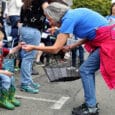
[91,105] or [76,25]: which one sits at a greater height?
[76,25]

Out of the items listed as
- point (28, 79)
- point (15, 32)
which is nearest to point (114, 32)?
point (28, 79)

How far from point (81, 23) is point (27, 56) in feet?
5.15

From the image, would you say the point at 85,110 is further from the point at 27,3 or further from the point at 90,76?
the point at 27,3

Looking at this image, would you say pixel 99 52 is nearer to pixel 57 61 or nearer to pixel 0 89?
pixel 0 89

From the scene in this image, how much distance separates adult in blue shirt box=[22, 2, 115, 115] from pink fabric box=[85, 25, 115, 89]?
0.01 meters

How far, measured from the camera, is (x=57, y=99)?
6633mm

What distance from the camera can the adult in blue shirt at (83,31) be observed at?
17.7ft

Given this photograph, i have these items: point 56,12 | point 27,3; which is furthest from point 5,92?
point 27,3

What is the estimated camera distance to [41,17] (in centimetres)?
675

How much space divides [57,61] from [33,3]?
376cm

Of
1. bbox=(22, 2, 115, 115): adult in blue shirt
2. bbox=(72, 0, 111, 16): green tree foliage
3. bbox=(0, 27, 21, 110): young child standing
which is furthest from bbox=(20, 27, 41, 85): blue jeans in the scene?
bbox=(72, 0, 111, 16): green tree foliage

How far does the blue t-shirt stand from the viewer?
17.6 feet

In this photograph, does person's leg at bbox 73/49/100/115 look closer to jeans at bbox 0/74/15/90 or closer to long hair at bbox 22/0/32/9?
jeans at bbox 0/74/15/90

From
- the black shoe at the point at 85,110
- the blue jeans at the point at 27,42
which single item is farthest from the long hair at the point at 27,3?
the black shoe at the point at 85,110
